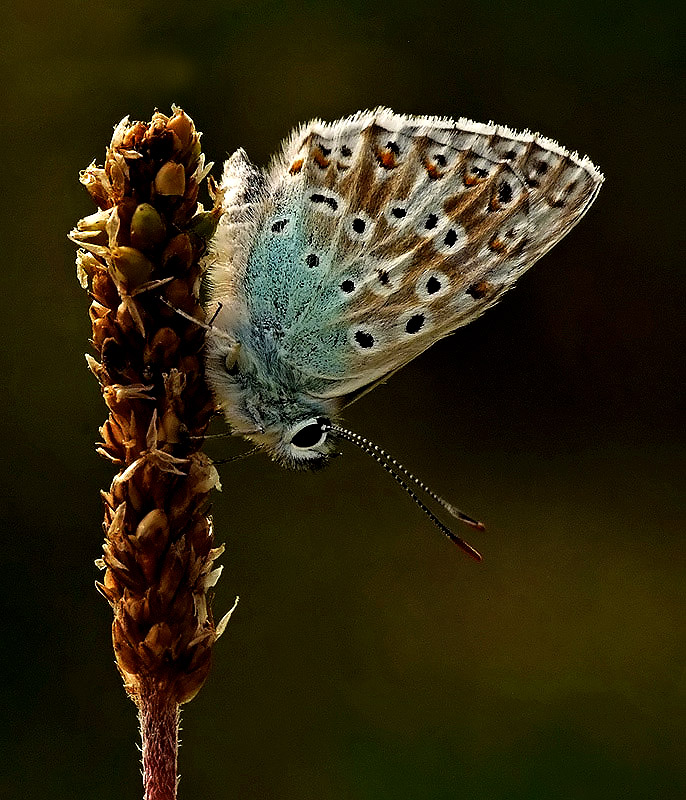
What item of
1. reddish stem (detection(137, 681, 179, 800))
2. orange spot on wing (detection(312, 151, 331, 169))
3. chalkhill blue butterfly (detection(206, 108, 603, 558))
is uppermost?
orange spot on wing (detection(312, 151, 331, 169))

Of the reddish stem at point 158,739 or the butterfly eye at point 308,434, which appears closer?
the reddish stem at point 158,739

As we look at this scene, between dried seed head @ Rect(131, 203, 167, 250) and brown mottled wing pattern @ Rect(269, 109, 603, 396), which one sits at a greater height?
brown mottled wing pattern @ Rect(269, 109, 603, 396)

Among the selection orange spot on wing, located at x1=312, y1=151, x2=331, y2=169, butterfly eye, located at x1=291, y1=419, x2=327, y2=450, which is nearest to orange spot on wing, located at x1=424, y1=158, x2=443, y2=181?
orange spot on wing, located at x1=312, y1=151, x2=331, y2=169

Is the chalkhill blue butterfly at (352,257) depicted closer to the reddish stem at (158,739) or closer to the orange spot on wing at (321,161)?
the orange spot on wing at (321,161)

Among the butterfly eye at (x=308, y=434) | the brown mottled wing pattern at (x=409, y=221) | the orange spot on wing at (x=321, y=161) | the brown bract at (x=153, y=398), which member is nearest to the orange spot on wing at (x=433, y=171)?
the brown mottled wing pattern at (x=409, y=221)

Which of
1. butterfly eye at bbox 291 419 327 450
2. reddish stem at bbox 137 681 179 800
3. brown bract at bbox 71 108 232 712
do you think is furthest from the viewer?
butterfly eye at bbox 291 419 327 450

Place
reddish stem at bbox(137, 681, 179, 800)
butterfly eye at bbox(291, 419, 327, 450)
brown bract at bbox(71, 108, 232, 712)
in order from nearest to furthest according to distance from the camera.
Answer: reddish stem at bbox(137, 681, 179, 800) → brown bract at bbox(71, 108, 232, 712) → butterfly eye at bbox(291, 419, 327, 450)

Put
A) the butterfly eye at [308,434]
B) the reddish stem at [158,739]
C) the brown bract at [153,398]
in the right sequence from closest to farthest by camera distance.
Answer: the reddish stem at [158,739], the brown bract at [153,398], the butterfly eye at [308,434]

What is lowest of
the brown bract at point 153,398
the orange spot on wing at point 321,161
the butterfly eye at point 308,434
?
the brown bract at point 153,398

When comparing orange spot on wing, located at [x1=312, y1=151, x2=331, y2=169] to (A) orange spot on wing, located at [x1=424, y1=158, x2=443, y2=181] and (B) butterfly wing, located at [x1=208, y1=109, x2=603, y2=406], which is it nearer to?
(B) butterfly wing, located at [x1=208, y1=109, x2=603, y2=406]
